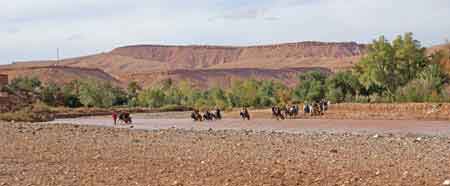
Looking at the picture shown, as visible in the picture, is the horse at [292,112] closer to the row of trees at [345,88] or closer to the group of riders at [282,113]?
the group of riders at [282,113]

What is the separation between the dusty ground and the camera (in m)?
12.6

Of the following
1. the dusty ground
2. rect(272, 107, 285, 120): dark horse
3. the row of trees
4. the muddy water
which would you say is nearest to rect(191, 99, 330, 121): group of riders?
rect(272, 107, 285, 120): dark horse

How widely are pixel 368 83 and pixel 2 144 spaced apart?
51.5 meters

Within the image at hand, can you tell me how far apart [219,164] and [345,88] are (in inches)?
2408

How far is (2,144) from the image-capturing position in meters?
20.8

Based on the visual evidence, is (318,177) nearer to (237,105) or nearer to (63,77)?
(237,105)

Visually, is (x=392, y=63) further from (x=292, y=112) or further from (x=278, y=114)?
(x=278, y=114)

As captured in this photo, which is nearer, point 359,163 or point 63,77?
point 359,163

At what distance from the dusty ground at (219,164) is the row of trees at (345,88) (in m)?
42.1

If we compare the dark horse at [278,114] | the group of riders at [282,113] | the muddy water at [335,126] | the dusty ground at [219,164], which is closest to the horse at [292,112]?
the group of riders at [282,113]

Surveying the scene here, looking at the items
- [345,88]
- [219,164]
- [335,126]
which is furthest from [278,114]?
[219,164]

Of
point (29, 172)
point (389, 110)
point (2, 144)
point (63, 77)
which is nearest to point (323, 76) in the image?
point (389, 110)

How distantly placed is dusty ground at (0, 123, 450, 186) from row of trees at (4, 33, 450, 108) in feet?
138

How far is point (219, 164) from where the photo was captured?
14.8 m
